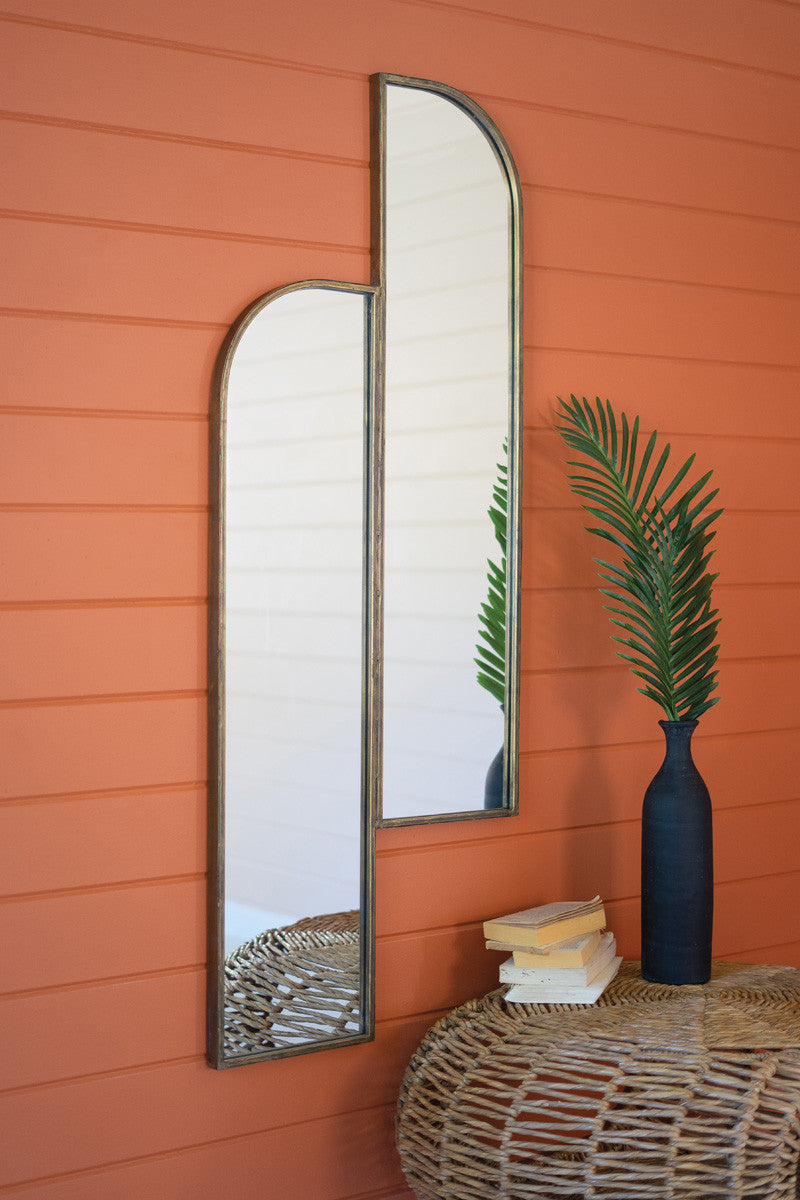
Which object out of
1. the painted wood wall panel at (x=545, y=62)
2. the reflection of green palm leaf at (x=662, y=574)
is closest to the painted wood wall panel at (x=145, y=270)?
the painted wood wall panel at (x=545, y=62)

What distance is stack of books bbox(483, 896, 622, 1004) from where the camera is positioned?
6.00 feet

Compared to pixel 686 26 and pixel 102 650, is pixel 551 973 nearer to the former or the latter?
pixel 102 650

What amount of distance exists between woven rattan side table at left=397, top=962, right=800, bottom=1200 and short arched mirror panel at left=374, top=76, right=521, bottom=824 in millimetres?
399

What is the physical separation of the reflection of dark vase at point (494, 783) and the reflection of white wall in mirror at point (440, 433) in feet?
0.04

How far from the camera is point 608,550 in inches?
84.7

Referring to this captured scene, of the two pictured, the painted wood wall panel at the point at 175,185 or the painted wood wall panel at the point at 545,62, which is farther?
the painted wood wall panel at the point at 545,62

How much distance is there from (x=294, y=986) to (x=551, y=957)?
15.7 inches

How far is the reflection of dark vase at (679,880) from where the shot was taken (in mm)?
1893

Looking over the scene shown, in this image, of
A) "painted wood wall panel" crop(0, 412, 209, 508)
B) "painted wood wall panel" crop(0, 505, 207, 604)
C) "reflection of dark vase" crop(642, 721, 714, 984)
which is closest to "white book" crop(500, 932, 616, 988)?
"reflection of dark vase" crop(642, 721, 714, 984)

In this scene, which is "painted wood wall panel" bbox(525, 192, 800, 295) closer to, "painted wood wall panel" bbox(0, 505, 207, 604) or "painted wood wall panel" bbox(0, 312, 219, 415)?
"painted wood wall panel" bbox(0, 312, 219, 415)

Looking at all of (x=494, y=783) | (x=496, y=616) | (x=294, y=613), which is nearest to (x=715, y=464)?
(x=496, y=616)

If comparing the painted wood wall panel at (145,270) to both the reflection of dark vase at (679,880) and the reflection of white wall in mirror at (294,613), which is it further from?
the reflection of dark vase at (679,880)

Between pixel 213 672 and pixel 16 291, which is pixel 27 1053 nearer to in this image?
pixel 213 672

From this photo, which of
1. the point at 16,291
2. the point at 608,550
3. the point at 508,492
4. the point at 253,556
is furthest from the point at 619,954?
the point at 16,291
